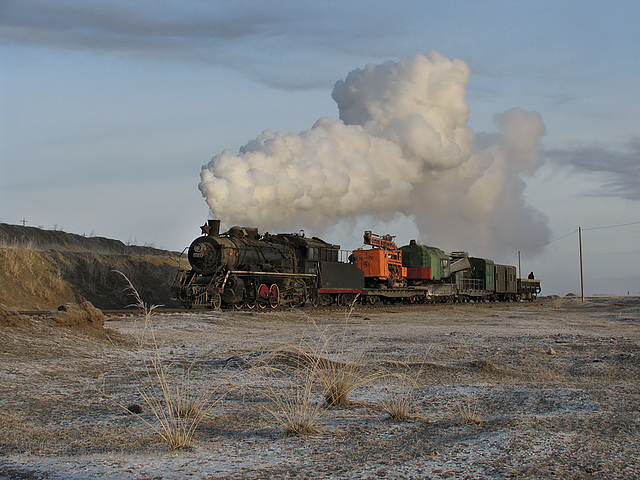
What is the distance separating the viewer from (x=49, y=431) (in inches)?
230

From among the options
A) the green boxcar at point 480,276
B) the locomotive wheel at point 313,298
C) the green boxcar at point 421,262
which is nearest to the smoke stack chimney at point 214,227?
the locomotive wheel at point 313,298

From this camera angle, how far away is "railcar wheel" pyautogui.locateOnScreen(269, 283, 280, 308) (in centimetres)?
2694

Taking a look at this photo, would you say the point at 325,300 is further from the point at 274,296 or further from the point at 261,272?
the point at 261,272

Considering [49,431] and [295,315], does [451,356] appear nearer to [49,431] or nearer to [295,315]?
[49,431]

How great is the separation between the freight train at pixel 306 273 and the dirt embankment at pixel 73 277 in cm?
359

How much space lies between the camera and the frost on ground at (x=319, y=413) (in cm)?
462

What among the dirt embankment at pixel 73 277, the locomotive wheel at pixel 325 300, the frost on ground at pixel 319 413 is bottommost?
the frost on ground at pixel 319 413

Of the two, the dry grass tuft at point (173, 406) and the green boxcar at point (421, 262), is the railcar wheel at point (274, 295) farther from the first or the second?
the dry grass tuft at point (173, 406)

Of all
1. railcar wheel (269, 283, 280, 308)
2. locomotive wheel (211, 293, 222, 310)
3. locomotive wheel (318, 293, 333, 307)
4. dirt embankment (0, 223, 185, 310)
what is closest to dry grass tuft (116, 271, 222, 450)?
locomotive wheel (211, 293, 222, 310)

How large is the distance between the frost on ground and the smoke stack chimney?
1339 cm

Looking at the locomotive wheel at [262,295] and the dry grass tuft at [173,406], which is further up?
the locomotive wheel at [262,295]

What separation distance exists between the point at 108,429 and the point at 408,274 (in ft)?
114

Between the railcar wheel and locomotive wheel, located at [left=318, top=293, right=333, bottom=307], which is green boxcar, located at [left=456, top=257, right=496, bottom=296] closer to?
locomotive wheel, located at [left=318, top=293, right=333, bottom=307]

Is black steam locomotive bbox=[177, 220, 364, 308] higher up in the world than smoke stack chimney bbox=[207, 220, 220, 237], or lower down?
lower down
